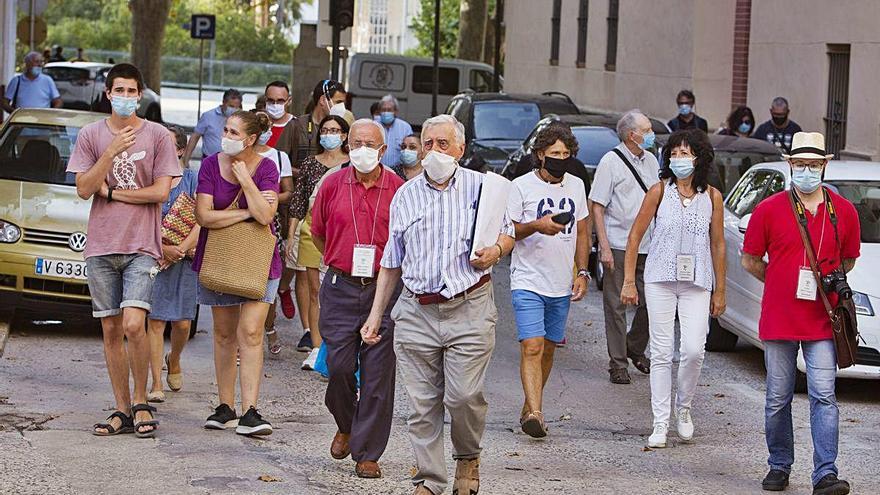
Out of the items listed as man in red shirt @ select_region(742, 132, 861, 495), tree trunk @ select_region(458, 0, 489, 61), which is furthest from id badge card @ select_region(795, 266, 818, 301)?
tree trunk @ select_region(458, 0, 489, 61)

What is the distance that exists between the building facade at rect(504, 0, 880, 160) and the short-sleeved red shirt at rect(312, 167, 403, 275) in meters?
13.0

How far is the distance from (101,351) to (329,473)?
4.24m

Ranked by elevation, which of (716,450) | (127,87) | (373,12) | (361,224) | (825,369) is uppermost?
(373,12)

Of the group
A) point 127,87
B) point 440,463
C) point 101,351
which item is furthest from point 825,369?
point 101,351

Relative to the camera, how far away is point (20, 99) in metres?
23.4

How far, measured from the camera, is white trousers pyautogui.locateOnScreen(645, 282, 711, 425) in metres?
9.59

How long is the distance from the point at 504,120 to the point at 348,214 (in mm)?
14913

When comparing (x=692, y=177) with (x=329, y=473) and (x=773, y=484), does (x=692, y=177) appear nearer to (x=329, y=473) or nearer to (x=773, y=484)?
(x=773, y=484)

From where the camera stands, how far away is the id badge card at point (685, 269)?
955 cm

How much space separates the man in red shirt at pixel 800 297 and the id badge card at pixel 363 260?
197 centimetres

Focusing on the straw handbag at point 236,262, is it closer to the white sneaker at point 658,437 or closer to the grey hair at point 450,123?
the grey hair at point 450,123

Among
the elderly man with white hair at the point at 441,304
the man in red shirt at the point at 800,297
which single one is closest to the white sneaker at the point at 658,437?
the man in red shirt at the point at 800,297

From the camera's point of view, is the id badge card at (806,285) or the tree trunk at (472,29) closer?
the id badge card at (806,285)

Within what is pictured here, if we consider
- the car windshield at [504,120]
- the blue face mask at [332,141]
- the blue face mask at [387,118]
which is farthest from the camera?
the car windshield at [504,120]
